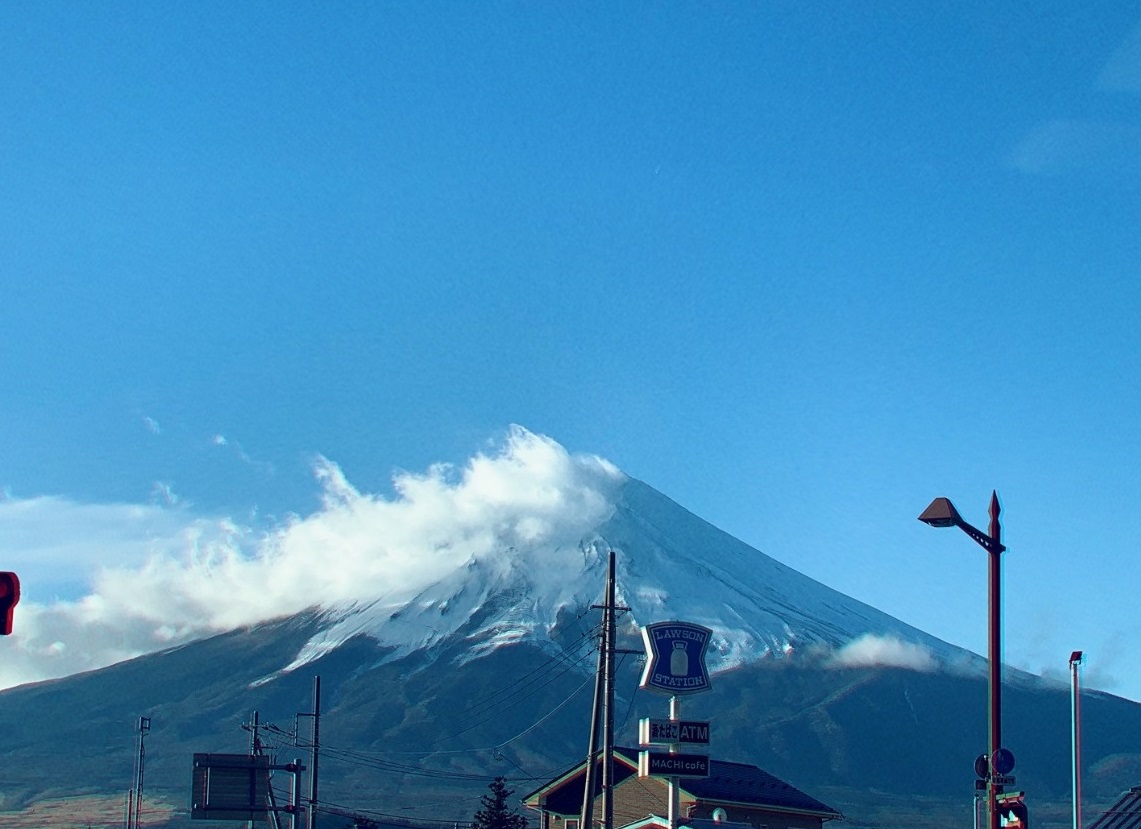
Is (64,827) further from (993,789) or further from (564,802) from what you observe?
(993,789)

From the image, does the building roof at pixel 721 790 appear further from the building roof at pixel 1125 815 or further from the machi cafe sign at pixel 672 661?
the building roof at pixel 1125 815

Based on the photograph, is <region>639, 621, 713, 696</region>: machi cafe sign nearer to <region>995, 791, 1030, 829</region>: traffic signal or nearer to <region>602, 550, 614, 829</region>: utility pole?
<region>602, 550, 614, 829</region>: utility pole

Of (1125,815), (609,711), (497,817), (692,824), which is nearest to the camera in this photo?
(1125,815)

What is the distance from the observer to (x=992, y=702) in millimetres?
23000

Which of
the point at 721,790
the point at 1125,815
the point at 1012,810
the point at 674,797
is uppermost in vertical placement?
the point at 1012,810

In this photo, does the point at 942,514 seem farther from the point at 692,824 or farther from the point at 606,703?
the point at 692,824

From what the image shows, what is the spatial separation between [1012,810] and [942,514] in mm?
4501

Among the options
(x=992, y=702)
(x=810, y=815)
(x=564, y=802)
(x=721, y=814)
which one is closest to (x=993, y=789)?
(x=992, y=702)

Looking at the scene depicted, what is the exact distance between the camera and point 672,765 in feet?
135

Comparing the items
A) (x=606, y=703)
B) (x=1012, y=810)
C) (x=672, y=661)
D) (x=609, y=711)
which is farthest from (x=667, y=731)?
(x=1012, y=810)

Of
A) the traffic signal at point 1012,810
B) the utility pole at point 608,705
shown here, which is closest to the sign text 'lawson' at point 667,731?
the utility pole at point 608,705

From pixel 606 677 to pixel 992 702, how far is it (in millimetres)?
18754

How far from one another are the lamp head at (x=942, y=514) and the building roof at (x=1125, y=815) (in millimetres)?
9913

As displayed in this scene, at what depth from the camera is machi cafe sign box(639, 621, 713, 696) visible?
42750mm
